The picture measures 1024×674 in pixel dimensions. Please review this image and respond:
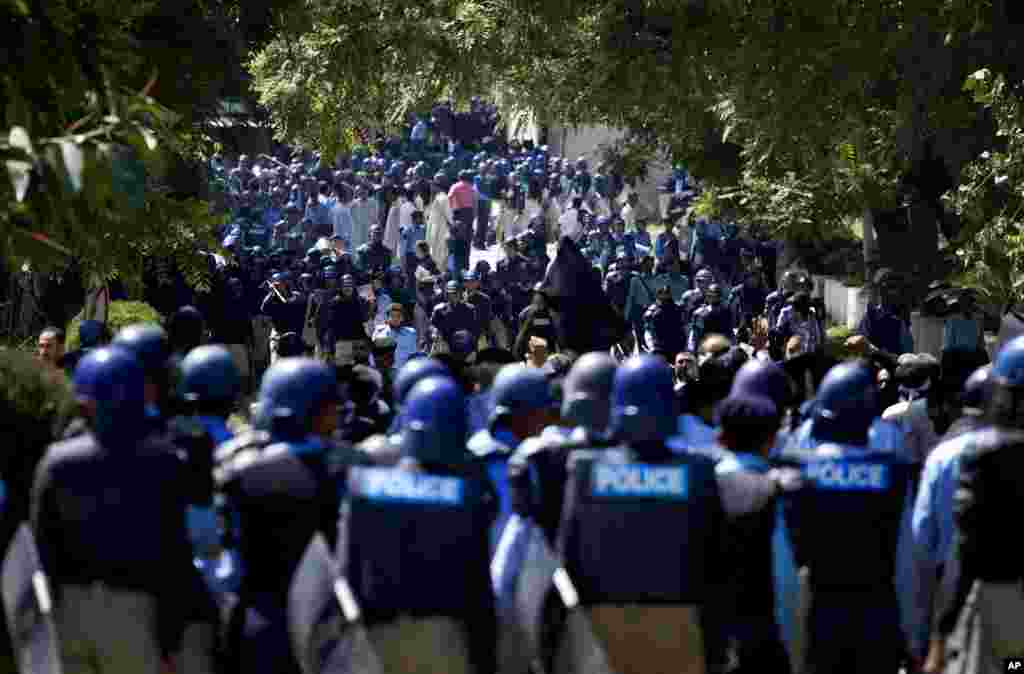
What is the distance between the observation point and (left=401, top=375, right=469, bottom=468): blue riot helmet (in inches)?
319

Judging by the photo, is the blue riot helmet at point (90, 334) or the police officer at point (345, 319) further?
the police officer at point (345, 319)

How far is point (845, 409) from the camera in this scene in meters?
8.67

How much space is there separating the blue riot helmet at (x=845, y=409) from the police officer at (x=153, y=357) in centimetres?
239

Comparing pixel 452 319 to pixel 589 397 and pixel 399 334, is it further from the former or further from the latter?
pixel 589 397

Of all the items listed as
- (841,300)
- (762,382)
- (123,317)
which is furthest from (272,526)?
(841,300)

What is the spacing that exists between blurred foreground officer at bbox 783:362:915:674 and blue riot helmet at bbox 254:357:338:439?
1677 mm

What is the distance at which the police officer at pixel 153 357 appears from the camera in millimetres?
9148

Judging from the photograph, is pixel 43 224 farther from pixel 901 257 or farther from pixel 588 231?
pixel 588 231

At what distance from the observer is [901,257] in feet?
92.7

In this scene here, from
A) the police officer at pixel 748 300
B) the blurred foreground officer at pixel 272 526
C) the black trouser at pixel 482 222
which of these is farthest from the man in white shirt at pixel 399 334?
the black trouser at pixel 482 222

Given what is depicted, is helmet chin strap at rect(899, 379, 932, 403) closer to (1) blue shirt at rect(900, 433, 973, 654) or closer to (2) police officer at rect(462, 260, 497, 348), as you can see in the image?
(1) blue shirt at rect(900, 433, 973, 654)

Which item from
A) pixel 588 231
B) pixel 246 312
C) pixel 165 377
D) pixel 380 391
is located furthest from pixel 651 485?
pixel 588 231

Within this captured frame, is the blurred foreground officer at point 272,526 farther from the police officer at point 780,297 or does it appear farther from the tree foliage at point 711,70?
the police officer at point 780,297

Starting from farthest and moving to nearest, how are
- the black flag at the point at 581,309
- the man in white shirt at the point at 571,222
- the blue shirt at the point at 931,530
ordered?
the man in white shirt at the point at 571,222 → the black flag at the point at 581,309 → the blue shirt at the point at 931,530
